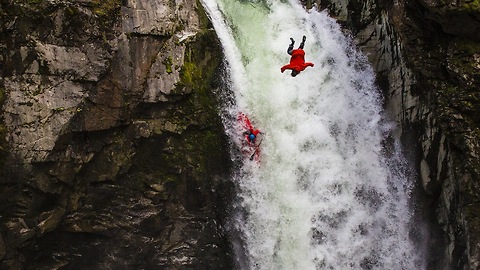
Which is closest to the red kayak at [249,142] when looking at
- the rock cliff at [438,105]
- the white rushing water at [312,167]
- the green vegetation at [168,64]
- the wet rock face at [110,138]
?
the white rushing water at [312,167]

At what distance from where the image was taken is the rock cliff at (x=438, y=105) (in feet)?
27.2

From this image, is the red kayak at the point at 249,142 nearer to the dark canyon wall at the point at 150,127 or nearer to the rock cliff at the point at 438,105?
the dark canyon wall at the point at 150,127

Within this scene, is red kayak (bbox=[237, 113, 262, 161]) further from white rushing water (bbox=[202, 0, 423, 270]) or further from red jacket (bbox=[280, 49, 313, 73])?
red jacket (bbox=[280, 49, 313, 73])

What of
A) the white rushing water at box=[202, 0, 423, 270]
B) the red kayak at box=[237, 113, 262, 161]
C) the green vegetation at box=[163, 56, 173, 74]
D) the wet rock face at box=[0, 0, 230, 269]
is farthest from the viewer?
the red kayak at box=[237, 113, 262, 161]

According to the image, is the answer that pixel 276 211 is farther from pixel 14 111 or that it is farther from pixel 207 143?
pixel 14 111

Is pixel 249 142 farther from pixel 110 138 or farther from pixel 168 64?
pixel 110 138

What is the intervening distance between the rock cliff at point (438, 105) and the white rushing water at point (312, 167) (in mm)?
684

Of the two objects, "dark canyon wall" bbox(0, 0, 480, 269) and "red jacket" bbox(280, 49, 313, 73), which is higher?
"red jacket" bbox(280, 49, 313, 73)

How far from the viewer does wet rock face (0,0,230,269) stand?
360 inches

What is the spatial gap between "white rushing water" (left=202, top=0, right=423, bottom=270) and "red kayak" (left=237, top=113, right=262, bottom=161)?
163 mm

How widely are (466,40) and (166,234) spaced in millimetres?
7544

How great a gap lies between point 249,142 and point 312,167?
5.43 feet

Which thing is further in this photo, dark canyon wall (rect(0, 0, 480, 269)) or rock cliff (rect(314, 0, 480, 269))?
dark canyon wall (rect(0, 0, 480, 269))

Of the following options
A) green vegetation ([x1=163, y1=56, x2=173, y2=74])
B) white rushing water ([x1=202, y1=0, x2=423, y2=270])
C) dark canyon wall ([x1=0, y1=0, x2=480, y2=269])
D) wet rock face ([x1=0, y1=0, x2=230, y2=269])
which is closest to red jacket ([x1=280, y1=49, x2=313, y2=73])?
white rushing water ([x1=202, y1=0, x2=423, y2=270])
